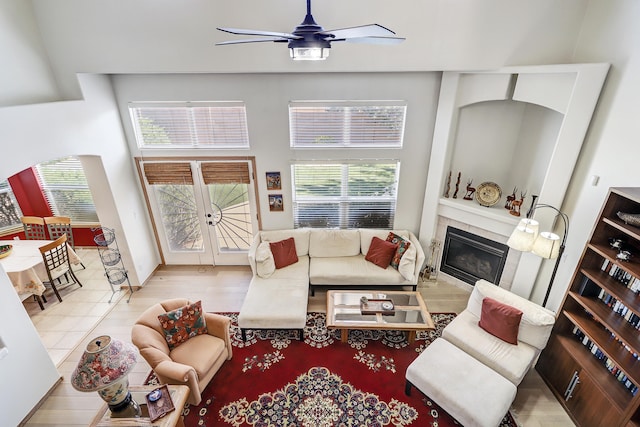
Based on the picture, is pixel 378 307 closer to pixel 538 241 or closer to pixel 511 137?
pixel 538 241

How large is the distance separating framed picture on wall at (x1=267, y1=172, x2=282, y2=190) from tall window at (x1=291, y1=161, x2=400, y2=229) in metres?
0.25

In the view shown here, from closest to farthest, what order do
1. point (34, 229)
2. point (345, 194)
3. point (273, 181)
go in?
1. point (273, 181)
2. point (345, 194)
3. point (34, 229)

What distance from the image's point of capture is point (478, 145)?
475 cm

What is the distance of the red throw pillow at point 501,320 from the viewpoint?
3.58 meters

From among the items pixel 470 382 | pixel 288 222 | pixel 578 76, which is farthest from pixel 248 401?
pixel 578 76

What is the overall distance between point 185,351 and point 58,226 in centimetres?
419

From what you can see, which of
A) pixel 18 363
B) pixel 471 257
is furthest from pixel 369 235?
pixel 18 363

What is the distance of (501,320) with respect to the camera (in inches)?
143

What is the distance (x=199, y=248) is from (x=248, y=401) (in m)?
3.01

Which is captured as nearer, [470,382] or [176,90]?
[470,382]

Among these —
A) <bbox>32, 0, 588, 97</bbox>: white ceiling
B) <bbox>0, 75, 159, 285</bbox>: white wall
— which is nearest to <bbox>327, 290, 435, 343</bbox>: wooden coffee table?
<bbox>32, 0, 588, 97</bbox>: white ceiling

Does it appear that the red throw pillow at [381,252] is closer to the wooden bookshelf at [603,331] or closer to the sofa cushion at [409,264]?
the sofa cushion at [409,264]

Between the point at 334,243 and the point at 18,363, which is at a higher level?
the point at 334,243

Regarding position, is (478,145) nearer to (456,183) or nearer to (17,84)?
(456,183)
